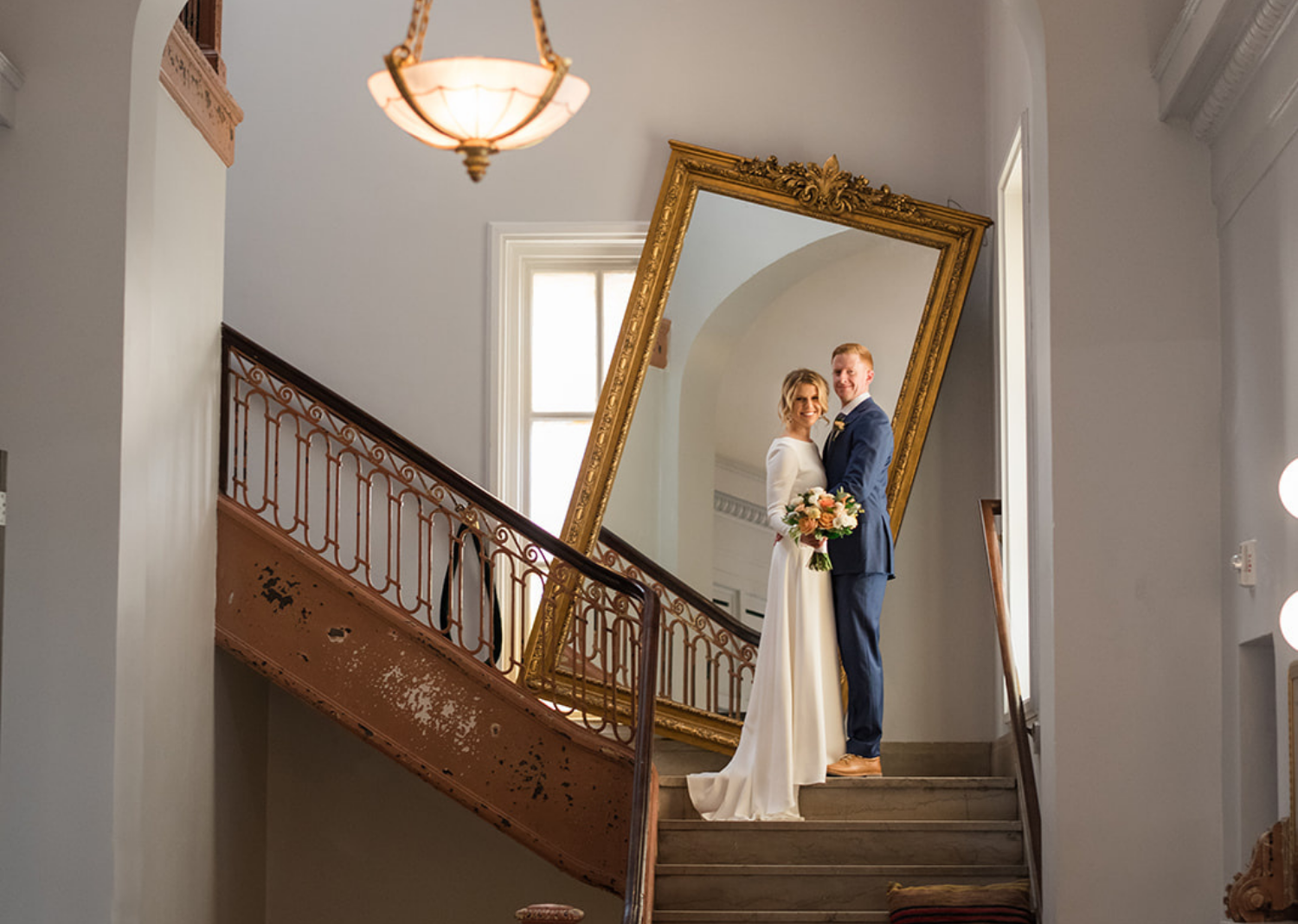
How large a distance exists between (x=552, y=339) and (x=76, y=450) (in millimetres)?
4489

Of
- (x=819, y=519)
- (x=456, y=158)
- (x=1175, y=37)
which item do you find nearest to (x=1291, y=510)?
(x=1175, y=37)

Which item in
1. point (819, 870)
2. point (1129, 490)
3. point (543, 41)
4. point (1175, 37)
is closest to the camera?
point (543, 41)

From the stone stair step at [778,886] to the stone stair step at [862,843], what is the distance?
7.0 inches

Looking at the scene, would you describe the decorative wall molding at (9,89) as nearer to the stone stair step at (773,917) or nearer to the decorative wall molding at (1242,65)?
the stone stair step at (773,917)

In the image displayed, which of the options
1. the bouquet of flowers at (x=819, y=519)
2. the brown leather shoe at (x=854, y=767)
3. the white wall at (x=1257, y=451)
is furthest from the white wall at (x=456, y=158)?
the white wall at (x=1257, y=451)

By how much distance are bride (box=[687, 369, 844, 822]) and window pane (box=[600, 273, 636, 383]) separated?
2.53 meters

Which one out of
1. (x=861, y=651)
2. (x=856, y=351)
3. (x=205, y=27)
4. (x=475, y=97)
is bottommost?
(x=861, y=651)

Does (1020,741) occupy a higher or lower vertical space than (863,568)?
lower

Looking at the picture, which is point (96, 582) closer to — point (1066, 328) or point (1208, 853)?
point (1066, 328)

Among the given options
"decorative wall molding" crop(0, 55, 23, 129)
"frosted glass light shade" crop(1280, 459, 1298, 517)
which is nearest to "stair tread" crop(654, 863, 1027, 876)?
"frosted glass light shade" crop(1280, 459, 1298, 517)

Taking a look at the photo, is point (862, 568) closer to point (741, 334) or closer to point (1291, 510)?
point (741, 334)

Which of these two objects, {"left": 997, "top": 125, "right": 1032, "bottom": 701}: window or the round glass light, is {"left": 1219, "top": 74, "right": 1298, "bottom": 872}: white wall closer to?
the round glass light

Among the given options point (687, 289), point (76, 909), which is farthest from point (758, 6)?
point (76, 909)

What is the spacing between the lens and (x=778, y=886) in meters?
6.28
